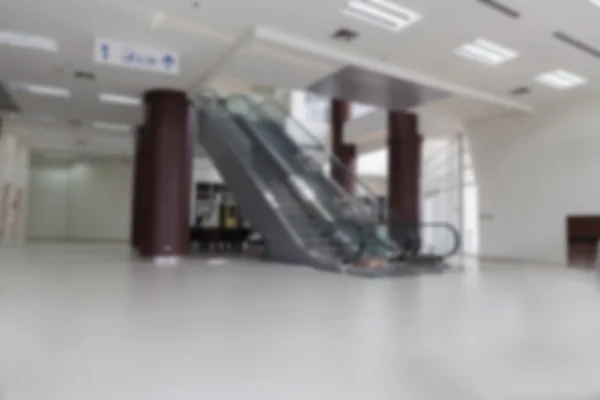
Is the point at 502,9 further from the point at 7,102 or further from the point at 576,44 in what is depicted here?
the point at 7,102

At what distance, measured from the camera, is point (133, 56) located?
27.5ft

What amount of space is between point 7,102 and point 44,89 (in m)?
2.27

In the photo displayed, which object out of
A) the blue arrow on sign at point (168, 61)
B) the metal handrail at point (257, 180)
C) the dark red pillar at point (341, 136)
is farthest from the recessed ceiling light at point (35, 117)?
the dark red pillar at point (341, 136)

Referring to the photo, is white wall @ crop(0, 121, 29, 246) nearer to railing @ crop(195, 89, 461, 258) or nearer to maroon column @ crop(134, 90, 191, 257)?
maroon column @ crop(134, 90, 191, 257)

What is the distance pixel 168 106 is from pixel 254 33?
408 cm

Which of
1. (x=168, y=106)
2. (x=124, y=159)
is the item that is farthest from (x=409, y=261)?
(x=124, y=159)

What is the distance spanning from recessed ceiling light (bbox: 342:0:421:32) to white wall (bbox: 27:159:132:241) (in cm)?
1986

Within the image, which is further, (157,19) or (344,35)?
(344,35)

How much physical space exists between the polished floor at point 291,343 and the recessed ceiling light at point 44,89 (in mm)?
7351

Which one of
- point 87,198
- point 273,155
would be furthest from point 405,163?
point 87,198

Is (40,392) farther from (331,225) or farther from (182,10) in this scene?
(331,225)

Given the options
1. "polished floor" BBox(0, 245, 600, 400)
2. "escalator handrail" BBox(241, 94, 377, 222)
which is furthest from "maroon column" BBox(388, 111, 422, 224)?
"polished floor" BBox(0, 245, 600, 400)

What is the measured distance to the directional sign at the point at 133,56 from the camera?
26.5 ft

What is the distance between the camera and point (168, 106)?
1099 centimetres
